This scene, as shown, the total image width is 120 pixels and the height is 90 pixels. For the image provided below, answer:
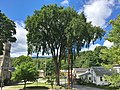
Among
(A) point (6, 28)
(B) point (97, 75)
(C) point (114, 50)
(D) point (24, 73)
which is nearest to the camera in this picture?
(C) point (114, 50)

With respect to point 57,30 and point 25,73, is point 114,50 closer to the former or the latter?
point 25,73

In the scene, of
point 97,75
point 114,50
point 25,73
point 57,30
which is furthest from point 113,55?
point 97,75

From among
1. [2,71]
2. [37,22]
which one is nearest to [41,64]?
[2,71]

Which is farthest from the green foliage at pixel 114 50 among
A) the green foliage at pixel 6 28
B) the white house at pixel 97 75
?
the white house at pixel 97 75

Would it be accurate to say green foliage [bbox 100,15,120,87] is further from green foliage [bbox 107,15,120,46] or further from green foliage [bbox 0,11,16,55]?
green foliage [bbox 0,11,16,55]

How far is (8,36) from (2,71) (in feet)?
38.1

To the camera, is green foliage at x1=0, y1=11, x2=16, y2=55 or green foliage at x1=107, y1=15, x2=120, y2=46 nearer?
green foliage at x1=107, y1=15, x2=120, y2=46

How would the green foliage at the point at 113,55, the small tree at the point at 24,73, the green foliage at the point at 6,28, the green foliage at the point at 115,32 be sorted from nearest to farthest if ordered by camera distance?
1. the green foliage at the point at 113,55
2. the green foliage at the point at 115,32
3. the small tree at the point at 24,73
4. the green foliage at the point at 6,28

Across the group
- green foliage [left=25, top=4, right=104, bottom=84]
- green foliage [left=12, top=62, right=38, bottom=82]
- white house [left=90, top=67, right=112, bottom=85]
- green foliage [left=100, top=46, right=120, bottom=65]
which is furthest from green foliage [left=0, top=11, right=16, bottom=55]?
green foliage [left=100, top=46, right=120, bottom=65]

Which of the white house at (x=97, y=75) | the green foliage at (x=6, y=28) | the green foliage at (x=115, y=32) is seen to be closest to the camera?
the green foliage at (x=115, y=32)

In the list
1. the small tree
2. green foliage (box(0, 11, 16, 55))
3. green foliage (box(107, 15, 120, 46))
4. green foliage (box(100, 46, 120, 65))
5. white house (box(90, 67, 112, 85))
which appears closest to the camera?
green foliage (box(100, 46, 120, 65))

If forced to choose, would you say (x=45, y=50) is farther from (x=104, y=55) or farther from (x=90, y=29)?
(x=104, y=55)

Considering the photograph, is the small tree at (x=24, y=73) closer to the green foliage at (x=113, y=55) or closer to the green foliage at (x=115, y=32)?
the green foliage at (x=113, y=55)

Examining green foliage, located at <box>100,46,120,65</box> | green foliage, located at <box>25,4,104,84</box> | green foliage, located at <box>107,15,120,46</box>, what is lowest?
green foliage, located at <box>100,46,120,65</box>
